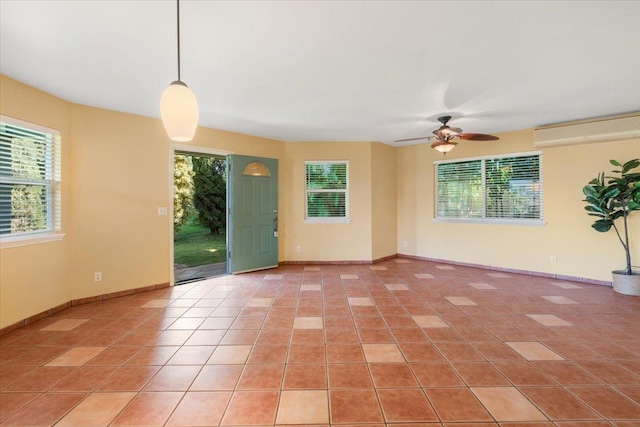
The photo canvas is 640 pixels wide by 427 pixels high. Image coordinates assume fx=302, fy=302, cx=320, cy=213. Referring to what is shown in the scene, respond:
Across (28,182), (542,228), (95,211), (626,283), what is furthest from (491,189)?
(28,182)

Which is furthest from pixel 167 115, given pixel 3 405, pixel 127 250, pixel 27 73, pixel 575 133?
pixel 575 133

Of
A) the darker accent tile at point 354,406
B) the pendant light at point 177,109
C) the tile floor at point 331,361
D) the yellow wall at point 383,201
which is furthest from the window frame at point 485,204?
the pendant light at point 177,109

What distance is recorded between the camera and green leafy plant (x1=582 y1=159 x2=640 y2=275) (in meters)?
3.84

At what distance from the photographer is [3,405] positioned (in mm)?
1843

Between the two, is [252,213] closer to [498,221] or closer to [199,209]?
[498,221]

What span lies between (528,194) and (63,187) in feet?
21.8

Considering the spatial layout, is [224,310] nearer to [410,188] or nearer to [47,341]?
[47,341]

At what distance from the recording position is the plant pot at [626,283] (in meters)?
3.87

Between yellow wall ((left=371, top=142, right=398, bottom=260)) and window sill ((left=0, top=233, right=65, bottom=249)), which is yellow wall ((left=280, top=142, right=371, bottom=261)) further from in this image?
window sill ((left=0, top=233, right=65, bottom=249))

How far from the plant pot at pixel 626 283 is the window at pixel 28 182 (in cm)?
698

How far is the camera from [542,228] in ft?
15.8

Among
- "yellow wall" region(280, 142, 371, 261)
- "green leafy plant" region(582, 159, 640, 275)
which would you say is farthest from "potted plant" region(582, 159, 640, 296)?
"yellow wall" region(280, 142, 371, 261)

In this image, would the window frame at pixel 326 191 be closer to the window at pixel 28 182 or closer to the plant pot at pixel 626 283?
the window at pixel 28 182

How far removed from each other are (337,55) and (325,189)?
3516mm
